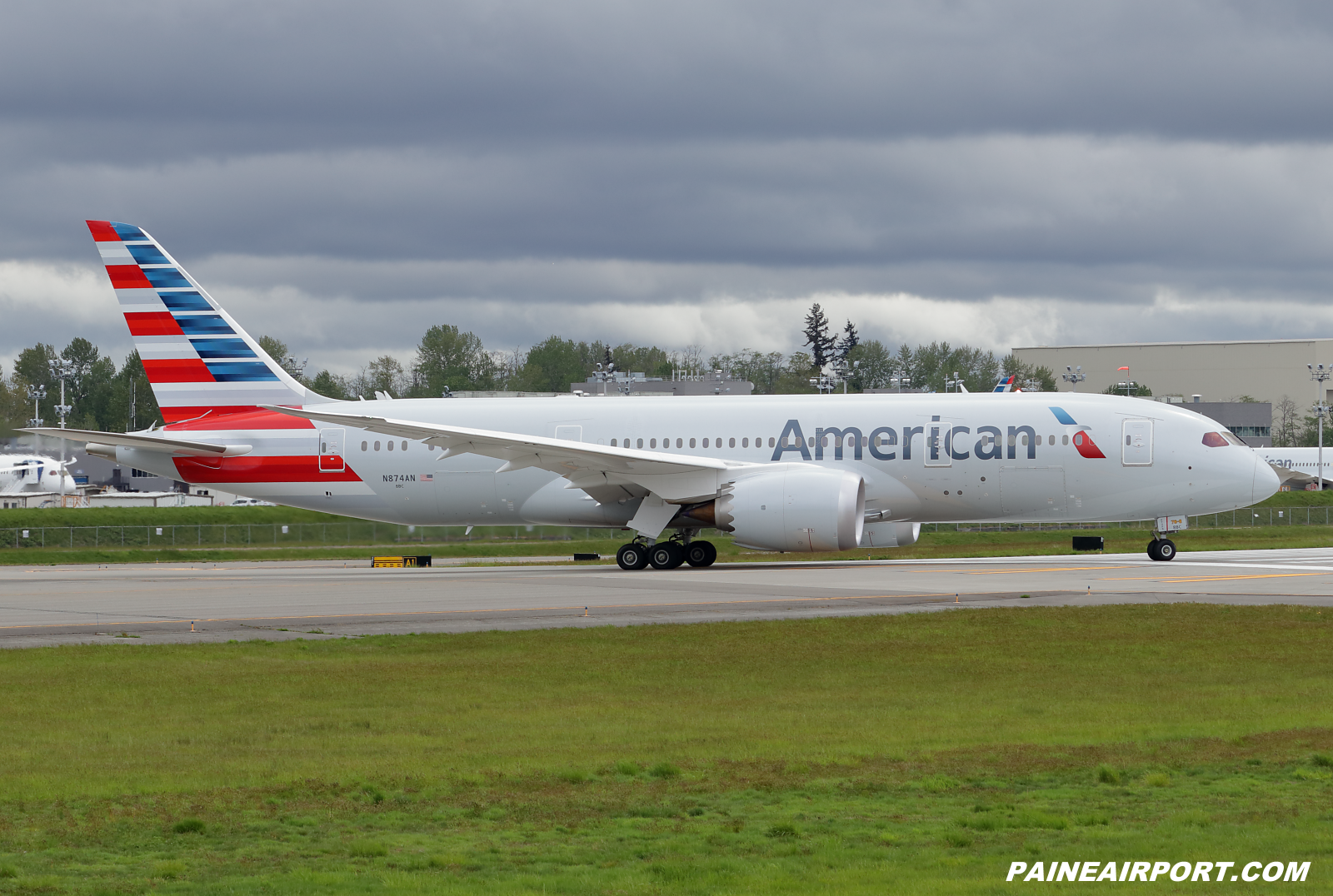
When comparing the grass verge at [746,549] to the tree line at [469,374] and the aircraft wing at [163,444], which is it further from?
the tree line at [469,374]

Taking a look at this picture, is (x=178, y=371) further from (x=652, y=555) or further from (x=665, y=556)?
(x=665, y=556)

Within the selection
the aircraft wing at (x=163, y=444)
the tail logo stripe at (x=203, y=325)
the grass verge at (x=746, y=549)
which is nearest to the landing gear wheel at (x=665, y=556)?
the grass verge at (x=746, y=549)

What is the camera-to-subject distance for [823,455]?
3447 centimetres

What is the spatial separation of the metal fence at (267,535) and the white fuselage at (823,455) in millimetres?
16814

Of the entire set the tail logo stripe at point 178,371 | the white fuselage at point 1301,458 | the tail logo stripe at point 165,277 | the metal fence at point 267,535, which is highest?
the tail logo stripe at point 165,277

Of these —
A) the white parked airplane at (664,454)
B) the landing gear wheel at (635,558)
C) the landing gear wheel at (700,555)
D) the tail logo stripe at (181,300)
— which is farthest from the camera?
the tail logo stripe at (181,300)

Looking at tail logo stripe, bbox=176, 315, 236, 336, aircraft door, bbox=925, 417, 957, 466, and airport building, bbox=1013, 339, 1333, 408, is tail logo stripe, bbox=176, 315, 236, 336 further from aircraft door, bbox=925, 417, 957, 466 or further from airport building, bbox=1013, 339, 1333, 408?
airport building, bbox=1013, 339, 1333, 408

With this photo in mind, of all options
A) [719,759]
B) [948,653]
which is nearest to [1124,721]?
[719,759]

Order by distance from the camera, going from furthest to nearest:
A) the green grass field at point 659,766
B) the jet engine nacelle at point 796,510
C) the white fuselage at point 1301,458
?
1. the white fuselage at point 1301,458
2. the jet engine nacelle at point 796,510
3. the green grass field at point 659,766

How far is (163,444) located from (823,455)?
1701cm

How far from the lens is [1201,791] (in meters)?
9.27

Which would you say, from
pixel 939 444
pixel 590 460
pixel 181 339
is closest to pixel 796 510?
pixel 939 444

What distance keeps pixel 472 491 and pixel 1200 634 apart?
72.0 ft

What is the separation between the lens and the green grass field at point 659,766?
7668mm
